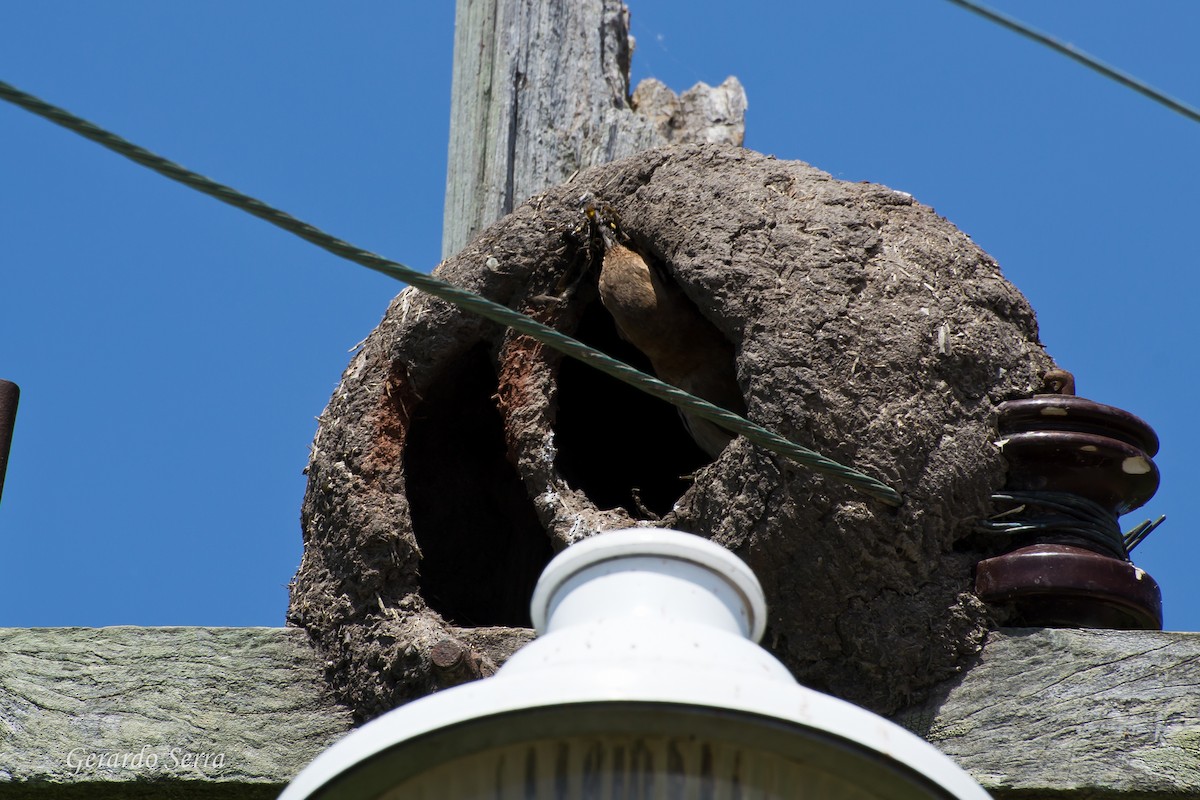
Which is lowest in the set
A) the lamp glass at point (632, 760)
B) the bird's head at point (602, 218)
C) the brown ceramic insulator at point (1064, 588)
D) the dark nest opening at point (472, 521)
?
the lamp glass at point (632, 760)

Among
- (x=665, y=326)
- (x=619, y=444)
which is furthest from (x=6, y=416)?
(x=619, y=444)

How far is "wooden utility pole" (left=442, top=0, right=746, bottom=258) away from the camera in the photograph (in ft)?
10.8

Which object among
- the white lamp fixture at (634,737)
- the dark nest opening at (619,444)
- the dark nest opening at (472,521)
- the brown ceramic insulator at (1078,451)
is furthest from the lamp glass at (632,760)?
the dark nest opening at (619,444)

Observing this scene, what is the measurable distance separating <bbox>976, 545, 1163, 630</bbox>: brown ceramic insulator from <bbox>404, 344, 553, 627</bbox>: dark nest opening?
46.2 inches

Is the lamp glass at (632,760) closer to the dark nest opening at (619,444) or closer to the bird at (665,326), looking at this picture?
the bird at (665,326)

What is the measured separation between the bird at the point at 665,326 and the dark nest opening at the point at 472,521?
0.44 m

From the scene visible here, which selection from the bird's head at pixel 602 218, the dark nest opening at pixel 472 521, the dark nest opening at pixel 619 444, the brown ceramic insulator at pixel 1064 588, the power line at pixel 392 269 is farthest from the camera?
the dark nest opening at pixel 619 444

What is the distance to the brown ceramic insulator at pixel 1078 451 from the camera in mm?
2348

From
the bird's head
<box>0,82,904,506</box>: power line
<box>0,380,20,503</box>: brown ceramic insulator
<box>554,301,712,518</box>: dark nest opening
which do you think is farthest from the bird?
<box>0,380,20,503</box>: brown ceramic insulator

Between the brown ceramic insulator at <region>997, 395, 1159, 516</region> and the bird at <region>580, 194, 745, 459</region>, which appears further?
the bird at <region>580, 194, 745, 459</region>

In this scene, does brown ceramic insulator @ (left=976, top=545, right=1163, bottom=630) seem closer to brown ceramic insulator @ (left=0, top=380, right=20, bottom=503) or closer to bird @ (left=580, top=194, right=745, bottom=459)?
bird @ (left=580, top=194, right=745, bottom=459)

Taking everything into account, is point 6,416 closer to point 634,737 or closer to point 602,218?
point 602,218

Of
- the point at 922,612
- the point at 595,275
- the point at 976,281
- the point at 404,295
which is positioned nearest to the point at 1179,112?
the point at 976,281

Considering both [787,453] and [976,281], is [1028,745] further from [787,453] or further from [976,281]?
[976,281]
